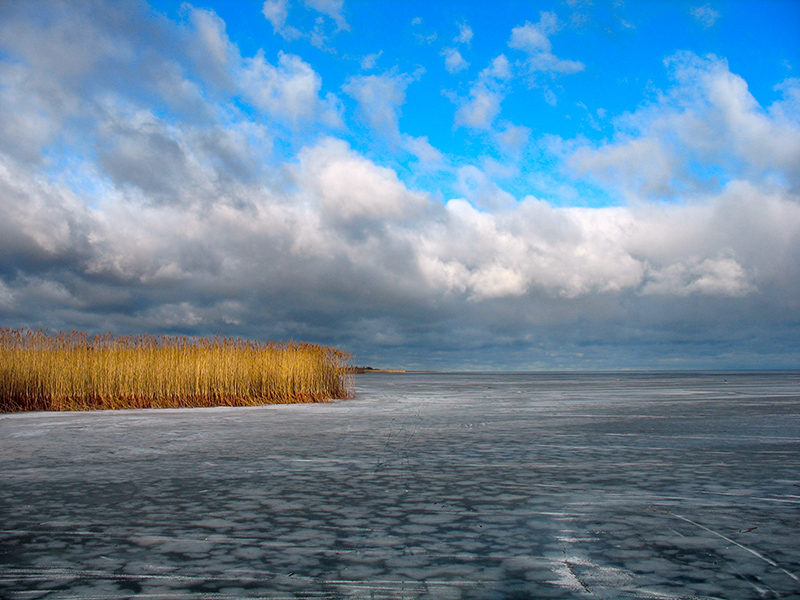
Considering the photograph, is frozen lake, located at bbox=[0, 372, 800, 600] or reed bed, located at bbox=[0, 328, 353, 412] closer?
frozen lake, located at bbox=[0, 372, 800, 600]

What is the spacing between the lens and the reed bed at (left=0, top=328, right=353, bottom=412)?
34.8 feet

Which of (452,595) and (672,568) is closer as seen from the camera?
(452,595)

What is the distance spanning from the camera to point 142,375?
36.5ft

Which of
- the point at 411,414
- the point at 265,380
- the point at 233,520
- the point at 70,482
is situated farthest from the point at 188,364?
the point at 233,520

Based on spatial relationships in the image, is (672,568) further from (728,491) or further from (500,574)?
(728,491)

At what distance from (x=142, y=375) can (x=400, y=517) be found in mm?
9438

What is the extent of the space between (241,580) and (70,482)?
2.35 meters

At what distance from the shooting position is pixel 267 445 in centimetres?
571

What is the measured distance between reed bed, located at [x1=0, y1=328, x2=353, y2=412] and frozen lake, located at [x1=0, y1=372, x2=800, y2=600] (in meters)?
4.89

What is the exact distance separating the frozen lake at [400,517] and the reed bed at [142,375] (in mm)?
4888

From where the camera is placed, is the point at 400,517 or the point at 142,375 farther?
the point at 142,375

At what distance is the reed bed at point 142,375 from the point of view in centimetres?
1060

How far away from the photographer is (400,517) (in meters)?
2.96

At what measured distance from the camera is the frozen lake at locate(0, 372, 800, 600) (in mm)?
2105
